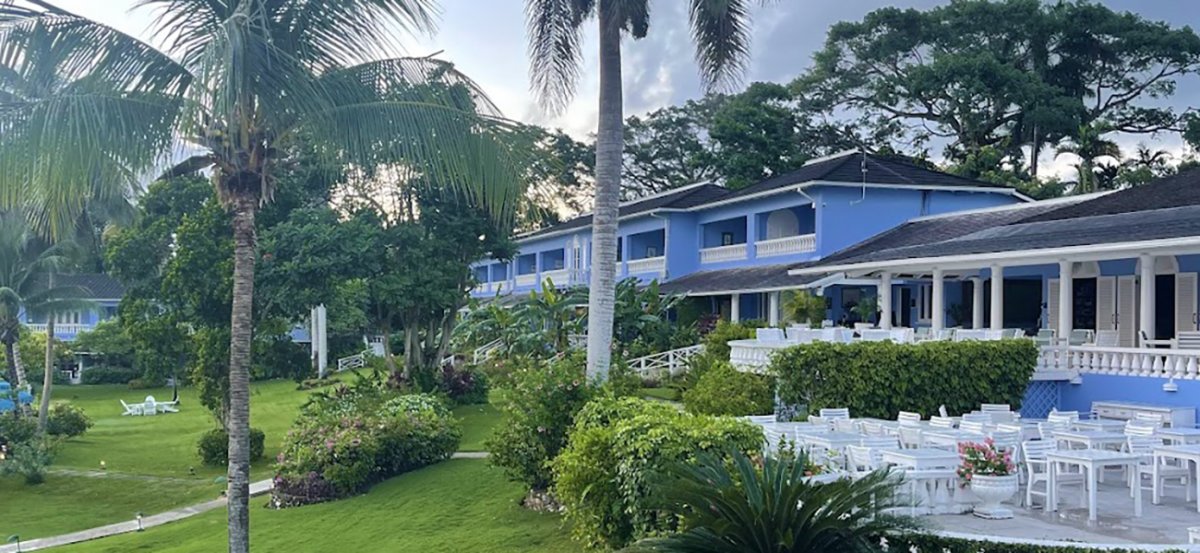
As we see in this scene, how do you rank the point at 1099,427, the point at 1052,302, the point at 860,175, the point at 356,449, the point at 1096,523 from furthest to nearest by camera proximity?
1. the point at 860,175
2. the point at 1052,302
3. the point at 356,449
4. the point at 1099,427
5. the point at 1096,523

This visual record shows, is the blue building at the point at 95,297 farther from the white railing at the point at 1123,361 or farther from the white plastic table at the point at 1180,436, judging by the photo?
the white plastic table at the point at 1180,436

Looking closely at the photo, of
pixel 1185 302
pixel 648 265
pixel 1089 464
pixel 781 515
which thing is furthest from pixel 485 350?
pixel 781 515

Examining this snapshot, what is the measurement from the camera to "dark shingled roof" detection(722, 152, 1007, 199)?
30.2 metres

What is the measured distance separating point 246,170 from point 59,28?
2.28 meters

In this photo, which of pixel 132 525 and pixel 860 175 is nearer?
pixel 132 525

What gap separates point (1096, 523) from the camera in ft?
31.2

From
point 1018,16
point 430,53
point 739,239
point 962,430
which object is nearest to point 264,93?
point 430,53

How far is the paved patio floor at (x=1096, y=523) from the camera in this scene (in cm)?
895

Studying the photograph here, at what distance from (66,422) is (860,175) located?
25061 mm

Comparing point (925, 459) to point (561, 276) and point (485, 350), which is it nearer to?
point (485, 350)

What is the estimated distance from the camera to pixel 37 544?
18250 millimetres

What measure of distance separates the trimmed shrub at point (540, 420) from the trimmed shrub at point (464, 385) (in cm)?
1466

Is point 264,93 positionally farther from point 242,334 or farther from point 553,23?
point 553,23

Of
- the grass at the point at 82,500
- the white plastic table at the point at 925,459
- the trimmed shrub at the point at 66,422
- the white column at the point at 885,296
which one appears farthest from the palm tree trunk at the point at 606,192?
the trimmed shrub at the point at 66,422
